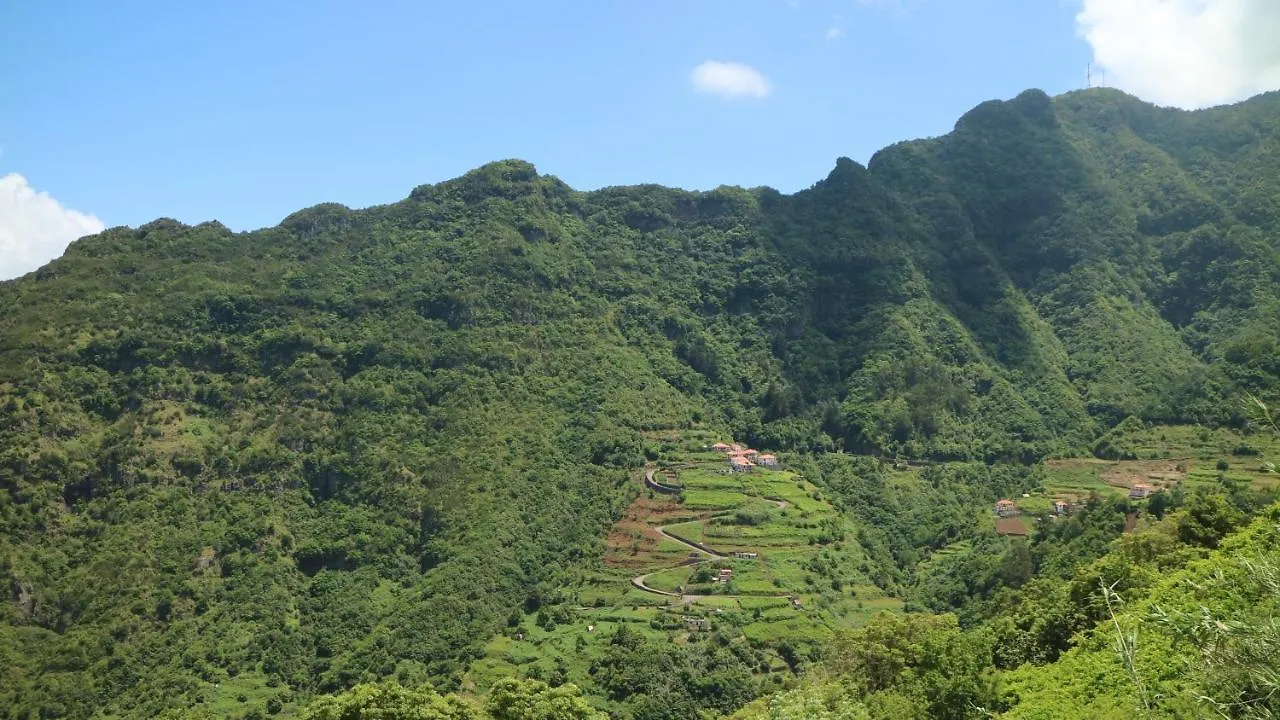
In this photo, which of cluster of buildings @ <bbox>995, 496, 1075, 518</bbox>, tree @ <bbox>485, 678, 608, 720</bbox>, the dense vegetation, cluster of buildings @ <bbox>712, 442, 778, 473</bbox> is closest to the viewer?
tree @ <bbox>485, 678, 608, 720</bbox>

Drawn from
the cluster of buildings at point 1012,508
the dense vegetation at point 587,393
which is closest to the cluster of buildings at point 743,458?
the dense vegetation at point 587,393

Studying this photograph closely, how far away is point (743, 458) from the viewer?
96.2 meters

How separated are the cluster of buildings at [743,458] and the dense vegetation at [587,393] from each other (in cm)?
610

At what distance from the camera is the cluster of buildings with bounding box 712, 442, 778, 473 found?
9444cm

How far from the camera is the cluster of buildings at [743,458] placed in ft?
310

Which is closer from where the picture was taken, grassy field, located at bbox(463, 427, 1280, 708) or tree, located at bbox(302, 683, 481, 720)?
tree, located at bbox(302, 683, 481, 720)

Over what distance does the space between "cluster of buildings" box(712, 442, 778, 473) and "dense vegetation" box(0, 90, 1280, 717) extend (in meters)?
6.10

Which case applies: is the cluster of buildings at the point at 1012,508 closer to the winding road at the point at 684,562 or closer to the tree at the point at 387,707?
the winding road at the point at 684,562

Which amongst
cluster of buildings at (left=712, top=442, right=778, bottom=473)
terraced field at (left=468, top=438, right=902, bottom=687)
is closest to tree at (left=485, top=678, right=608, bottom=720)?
terraced field at (left=468, top=438, right=902, bottom=687)

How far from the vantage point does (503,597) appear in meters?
78.8

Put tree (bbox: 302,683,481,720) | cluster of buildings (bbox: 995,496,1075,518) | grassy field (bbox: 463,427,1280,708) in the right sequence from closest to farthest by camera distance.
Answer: tree (bbox: 302,683,481,720) → grassy field (bbox: 463,427,1280,708) → cluster of buildings (bbox: 995,496,1075,518)

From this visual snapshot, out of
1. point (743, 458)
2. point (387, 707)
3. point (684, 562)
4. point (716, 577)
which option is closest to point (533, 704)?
point (387, 707)

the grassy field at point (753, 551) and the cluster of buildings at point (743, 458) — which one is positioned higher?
the cluster of buildings at point (743, 458)

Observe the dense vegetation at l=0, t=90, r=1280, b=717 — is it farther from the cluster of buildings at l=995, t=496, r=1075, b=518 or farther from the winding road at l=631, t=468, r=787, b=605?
the winding road at l=631, t=468, r=787, b=605
